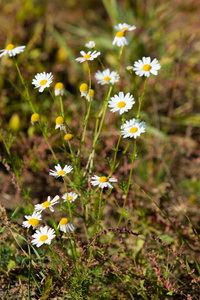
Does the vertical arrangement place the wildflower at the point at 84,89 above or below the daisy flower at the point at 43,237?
above

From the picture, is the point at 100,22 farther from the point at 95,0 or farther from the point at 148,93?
the point at 148,93

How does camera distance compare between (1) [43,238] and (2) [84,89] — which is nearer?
(1) [43,238]

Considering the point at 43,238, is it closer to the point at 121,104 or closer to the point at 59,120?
the point at 59,120

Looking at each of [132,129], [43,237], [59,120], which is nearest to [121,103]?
[132,129]

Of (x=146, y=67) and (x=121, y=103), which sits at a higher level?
(x=146, y=67)

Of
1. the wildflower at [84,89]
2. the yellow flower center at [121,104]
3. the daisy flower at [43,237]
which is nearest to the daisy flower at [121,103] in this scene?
the yellow flower center at [121,104]

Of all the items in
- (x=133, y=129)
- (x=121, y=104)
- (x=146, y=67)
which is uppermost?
(x=146, y=67)

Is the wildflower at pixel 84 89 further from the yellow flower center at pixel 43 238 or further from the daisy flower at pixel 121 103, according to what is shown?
the yellow flower center at pixel 43 238

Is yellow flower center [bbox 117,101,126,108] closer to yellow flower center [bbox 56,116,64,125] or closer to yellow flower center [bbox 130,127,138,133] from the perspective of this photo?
yellow flower center [bbox 130,127,138,133]

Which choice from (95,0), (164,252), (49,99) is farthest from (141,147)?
(95,0)

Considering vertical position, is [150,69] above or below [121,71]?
below

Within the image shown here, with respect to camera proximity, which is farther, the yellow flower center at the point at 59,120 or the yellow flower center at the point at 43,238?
the yellow flower center at the point at 59,120
